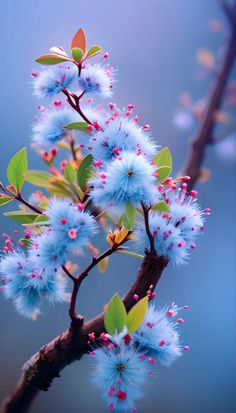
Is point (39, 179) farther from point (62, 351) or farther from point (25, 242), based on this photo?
point (62, 351)

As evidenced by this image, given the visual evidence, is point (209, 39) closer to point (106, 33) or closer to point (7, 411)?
point (106, 33)

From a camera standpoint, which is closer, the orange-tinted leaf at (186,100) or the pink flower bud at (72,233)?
the pink flower bud at (72,233)

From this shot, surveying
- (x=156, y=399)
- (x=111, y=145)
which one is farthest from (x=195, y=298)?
(x=111, y=145)

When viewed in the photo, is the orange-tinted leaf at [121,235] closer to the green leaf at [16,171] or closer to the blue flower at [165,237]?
the blue flower at [165,237]

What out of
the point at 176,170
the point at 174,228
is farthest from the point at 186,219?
the point at 176,170

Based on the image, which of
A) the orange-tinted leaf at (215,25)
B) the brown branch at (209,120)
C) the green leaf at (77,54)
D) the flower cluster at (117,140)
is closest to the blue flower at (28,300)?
the flower cluster at (117,140)
